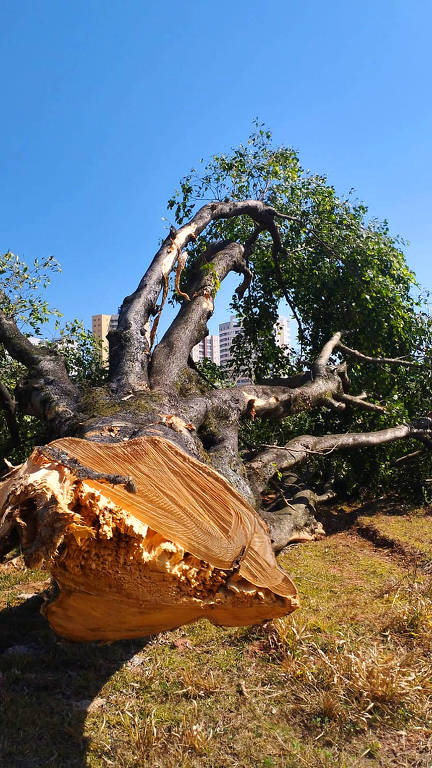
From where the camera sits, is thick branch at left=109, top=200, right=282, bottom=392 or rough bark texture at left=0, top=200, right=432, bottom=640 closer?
rough bark texture at left=0, top=200, right=432, bottom=640

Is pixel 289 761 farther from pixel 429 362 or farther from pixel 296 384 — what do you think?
pixel 429 362

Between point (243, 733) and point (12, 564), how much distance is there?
3029 mm

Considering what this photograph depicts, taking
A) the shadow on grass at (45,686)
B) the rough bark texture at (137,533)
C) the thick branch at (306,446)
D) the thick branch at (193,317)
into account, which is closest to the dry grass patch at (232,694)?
the shadow on grass at (45,686)

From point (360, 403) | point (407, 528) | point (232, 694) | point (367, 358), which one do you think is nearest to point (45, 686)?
point (232, 694)

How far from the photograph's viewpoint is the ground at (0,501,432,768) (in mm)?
2342

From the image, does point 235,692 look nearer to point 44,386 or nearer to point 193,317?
point 44,386

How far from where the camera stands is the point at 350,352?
7234 millimetres

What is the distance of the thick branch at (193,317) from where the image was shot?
4.78 meters

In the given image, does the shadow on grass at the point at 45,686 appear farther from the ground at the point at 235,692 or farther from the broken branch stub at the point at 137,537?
the broken branch stub at the point at 137,537

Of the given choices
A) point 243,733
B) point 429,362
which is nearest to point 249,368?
point 429,362

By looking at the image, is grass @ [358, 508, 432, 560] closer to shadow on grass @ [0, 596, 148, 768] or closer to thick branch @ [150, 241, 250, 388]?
thick branch @ [150, 241, 250, 388]

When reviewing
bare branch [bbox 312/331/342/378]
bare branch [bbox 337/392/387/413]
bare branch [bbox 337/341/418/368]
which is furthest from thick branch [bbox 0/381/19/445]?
bare branch [bbox 337/341/418/368]

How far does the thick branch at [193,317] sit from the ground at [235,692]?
1975mm

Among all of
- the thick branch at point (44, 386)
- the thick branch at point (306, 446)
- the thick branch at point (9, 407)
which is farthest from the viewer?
the thick branch at point (9, 407)
